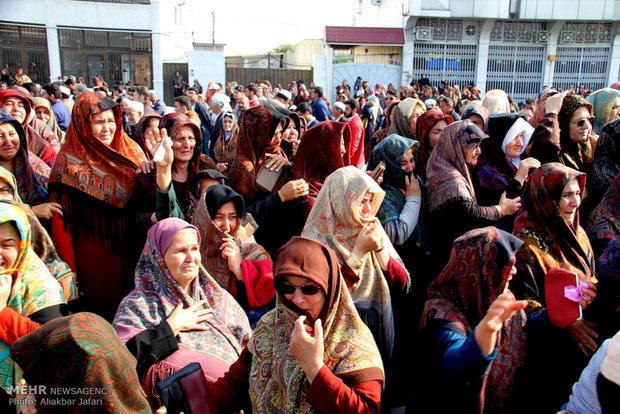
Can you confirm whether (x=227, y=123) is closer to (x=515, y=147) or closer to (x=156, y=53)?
(x=515, y=147)

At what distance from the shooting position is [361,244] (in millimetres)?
2523

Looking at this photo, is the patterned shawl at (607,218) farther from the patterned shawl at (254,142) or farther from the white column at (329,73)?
the white column at (329,73)

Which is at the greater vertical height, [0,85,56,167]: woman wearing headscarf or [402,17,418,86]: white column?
[402,17,418,86]: white column

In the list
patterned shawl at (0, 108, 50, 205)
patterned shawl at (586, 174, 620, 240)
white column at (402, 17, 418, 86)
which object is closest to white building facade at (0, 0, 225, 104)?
white column at (402, 17, 418, 86)

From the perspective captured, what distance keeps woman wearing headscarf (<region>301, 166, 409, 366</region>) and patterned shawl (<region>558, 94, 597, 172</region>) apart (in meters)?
2.68

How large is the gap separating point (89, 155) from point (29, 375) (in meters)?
2.24

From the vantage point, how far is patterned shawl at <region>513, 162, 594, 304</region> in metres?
2.76

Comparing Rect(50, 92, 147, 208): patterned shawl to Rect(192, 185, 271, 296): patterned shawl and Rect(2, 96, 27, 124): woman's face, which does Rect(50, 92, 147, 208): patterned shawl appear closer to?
Rect(192, 185, 271, 296): patterned shawl

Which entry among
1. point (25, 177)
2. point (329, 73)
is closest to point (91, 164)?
point (25, 177)

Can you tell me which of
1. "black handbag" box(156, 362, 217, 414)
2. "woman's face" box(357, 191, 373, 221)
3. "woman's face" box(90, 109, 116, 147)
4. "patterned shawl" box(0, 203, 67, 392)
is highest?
"woman's face" box(90, 109, 116, 147)

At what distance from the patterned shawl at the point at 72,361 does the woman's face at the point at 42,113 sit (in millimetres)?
5210

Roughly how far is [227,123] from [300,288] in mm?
4853

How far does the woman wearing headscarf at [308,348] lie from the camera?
1767 millimetres

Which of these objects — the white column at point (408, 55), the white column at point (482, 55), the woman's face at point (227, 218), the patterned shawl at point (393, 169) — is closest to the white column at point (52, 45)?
the white column at point (408, 55)
